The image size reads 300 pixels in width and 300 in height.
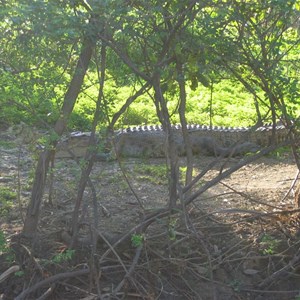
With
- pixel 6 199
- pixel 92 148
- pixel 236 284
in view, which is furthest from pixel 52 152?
pixel 236 284

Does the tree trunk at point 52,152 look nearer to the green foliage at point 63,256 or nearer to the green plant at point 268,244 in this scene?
the green foliage at point 63,256

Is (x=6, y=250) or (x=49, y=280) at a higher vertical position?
(x=6, y=250)

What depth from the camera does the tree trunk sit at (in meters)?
4.33

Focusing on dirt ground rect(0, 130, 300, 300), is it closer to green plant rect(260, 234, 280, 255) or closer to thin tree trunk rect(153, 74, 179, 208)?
green plant rect(260, 234, 280, 255)

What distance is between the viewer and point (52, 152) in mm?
4680

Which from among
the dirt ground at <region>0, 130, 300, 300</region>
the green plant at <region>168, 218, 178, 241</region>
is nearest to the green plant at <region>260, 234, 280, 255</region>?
the dirt ground at <region>0, 130, 300, 300</region>

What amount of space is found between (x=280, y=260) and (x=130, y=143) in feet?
14.1

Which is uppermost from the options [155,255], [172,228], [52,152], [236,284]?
[52,152]

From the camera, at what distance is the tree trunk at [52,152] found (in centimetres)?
433

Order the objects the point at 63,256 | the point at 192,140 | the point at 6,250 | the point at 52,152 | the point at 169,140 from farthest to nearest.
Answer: the point at 192,140
the point at 52,152
the point at 169,140
the point at 6,250
the point at 63,256

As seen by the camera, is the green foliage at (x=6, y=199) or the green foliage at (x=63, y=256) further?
the green foliage at (x=6, y=199)

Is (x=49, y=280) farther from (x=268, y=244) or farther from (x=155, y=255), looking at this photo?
(x=268, y=244)

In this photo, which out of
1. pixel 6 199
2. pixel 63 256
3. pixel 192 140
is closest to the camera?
pixel 63 256

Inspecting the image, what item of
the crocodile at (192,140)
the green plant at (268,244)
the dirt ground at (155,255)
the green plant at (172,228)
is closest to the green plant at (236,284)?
the dirt ground at (155,255)
